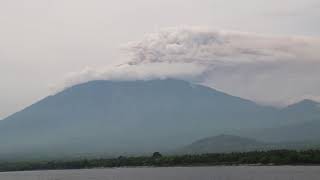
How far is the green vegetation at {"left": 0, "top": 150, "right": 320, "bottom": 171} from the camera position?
323ft

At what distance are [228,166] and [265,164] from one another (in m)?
7.72

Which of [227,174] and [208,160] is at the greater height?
[208,160]

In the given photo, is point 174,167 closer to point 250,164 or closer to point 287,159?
point 250,164

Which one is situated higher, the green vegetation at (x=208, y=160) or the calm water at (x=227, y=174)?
the green vegetation at (x=208, y=160)

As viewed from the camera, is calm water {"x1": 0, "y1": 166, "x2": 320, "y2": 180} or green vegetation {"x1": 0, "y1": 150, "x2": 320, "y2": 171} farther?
green vegetation {"x1": 0, "y1": 150, "x2": 320, "y2": 171}

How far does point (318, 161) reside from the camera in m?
94.6

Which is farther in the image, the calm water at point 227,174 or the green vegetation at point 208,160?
the green vegetation at point 208,160

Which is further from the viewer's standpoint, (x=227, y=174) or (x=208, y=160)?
(x=208, y=160)

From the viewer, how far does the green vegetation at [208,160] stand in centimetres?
9831

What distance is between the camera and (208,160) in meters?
112

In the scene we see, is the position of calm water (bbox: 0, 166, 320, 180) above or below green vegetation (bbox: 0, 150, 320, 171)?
below

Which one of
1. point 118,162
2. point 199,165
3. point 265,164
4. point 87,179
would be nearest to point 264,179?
point 87,179

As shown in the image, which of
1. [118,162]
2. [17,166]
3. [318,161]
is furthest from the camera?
[17,166]

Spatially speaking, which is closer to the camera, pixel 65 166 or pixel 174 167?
pixel 174 167
